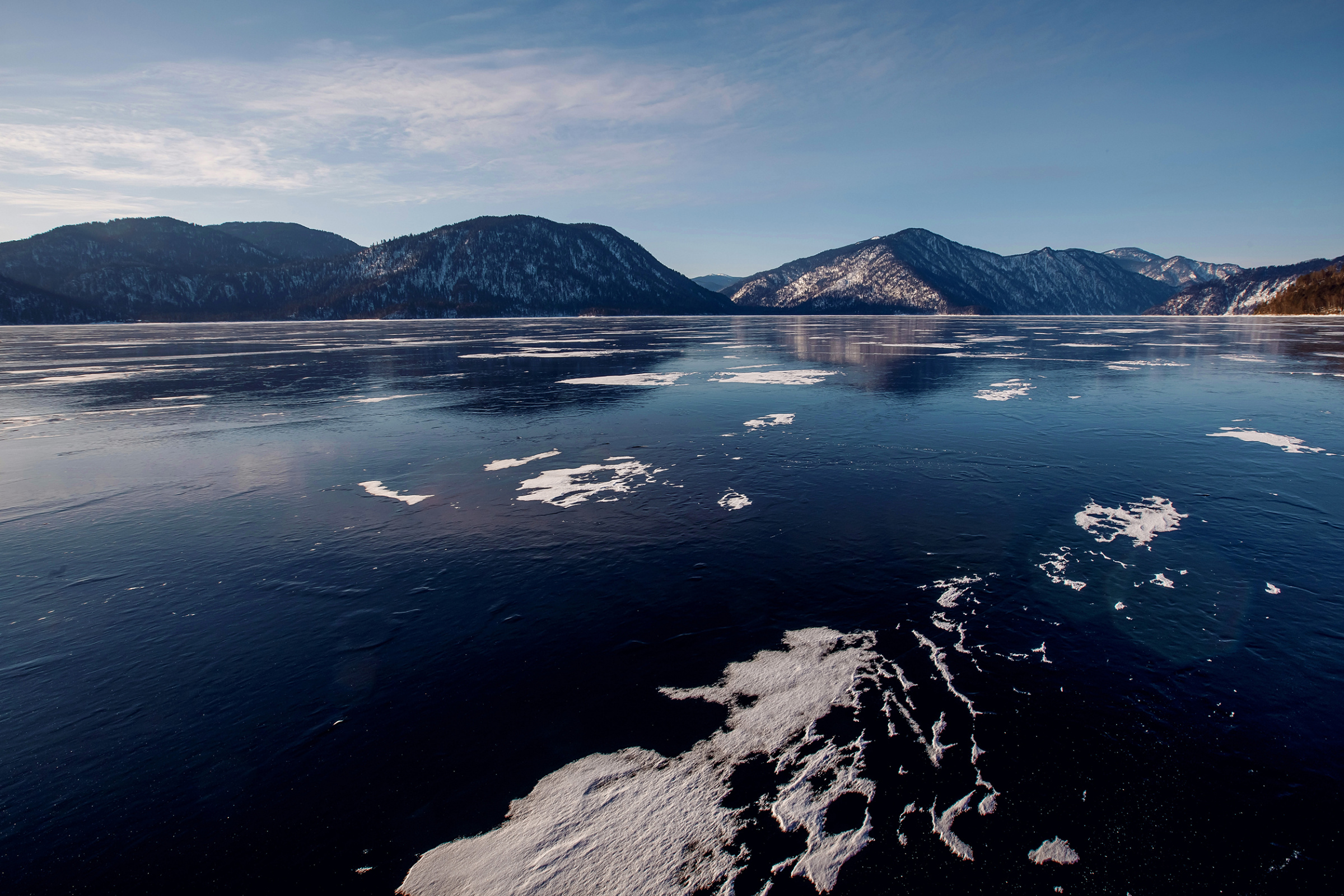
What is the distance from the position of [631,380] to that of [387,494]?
84.6 ft

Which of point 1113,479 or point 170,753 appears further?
point 1113,479

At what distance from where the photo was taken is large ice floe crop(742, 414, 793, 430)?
1003 inches

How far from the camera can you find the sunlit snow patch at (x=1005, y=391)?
3222 cm

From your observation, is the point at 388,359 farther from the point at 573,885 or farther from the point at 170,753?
the point at 573,885

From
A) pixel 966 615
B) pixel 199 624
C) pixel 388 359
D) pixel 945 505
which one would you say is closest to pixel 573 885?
pixel 966 615

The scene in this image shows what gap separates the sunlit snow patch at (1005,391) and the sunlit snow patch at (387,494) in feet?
92.8

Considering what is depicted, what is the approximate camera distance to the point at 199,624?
1034cm

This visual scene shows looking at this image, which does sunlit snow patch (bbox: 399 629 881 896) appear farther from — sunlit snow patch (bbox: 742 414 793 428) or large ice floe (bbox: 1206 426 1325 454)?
large ice floe (bbox: 1206 426 1325 454)

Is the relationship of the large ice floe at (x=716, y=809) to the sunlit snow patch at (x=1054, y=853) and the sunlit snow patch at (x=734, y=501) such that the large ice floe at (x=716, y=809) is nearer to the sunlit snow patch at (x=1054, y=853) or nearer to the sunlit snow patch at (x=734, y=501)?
the sunlit snow patch at (x=1054, y=853)

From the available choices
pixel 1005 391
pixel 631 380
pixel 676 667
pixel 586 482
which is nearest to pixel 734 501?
pixel 586 482

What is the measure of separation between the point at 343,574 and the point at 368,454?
10.4m

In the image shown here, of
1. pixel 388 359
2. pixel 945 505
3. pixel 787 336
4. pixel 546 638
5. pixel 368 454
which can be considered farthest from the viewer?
pixel 787 336

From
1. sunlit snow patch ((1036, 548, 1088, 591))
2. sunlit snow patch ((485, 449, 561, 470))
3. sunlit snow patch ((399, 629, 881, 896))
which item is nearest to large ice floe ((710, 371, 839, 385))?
sunlit snow patch ((485, 449, 561, 470))

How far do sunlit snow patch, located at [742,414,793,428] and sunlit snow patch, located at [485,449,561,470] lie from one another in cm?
887
